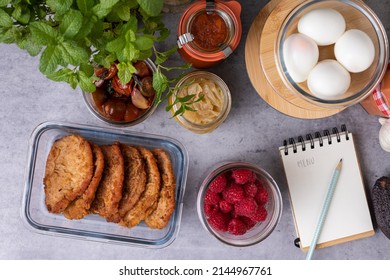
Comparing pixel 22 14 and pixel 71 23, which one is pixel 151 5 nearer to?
pixel 71 23

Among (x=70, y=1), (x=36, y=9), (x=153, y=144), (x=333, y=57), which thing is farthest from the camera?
(x=153, y=144)

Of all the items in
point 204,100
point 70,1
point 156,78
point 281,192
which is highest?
point 70,1

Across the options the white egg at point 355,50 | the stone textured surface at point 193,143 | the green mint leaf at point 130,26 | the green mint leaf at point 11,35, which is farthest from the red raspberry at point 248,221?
the green mint leaf at point 11,35

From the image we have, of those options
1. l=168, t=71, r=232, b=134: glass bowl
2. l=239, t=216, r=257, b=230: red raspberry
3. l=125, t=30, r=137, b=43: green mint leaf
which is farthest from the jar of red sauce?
l=239, t=216, r=257, b=230: red raspberry

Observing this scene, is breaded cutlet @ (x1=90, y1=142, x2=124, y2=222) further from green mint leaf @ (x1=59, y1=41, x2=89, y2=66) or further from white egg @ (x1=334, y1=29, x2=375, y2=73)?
white egg @ (x1=334, y1=29, x2=375, y2=73)

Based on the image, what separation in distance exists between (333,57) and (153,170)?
478mm

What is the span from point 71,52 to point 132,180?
400 millimetres

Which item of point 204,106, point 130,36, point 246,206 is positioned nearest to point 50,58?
point 130,36

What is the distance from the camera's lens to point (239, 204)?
112 centimetres

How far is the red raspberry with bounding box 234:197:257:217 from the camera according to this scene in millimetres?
1111

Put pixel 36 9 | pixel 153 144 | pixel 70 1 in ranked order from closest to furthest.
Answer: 1. pixel 70 1
2. pixel 36 9
3. pixel 153 144

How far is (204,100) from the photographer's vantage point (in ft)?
3.83

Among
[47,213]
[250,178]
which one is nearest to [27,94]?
[47,213]
